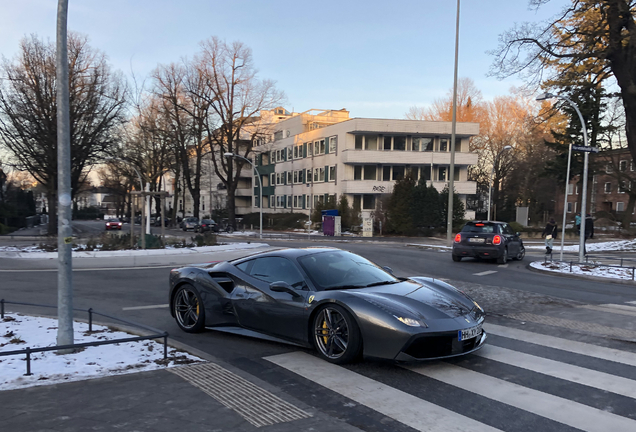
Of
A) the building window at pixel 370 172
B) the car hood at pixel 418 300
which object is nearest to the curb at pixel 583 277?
the car hood at pixel 418 300

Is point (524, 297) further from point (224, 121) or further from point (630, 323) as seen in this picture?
point (224, 121)

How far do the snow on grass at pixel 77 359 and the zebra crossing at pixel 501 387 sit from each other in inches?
53.6

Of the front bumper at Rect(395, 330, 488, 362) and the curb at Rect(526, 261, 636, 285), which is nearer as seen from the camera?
the front bumper at Rect(395, 330, 488, 362)

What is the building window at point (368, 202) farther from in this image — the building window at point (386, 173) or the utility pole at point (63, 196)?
the utility pole at point (63, 196)

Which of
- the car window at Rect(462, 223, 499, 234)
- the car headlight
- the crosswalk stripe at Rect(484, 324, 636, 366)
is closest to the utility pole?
the car headlight

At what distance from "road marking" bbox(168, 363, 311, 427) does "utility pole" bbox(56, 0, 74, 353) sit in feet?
5.24

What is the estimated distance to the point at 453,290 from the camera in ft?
21.5

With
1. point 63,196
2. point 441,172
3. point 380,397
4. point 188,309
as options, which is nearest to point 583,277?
point 188,309

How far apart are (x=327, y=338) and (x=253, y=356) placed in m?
0.94

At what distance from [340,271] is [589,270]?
11933 millimetres

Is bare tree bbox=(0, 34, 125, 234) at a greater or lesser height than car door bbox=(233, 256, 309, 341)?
greater

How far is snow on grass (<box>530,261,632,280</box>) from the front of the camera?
14528mm

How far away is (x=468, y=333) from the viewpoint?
5.54 meters

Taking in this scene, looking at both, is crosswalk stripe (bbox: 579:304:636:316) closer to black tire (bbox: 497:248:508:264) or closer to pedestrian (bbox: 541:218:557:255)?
black tire (bbox: 497:248:508:264)
